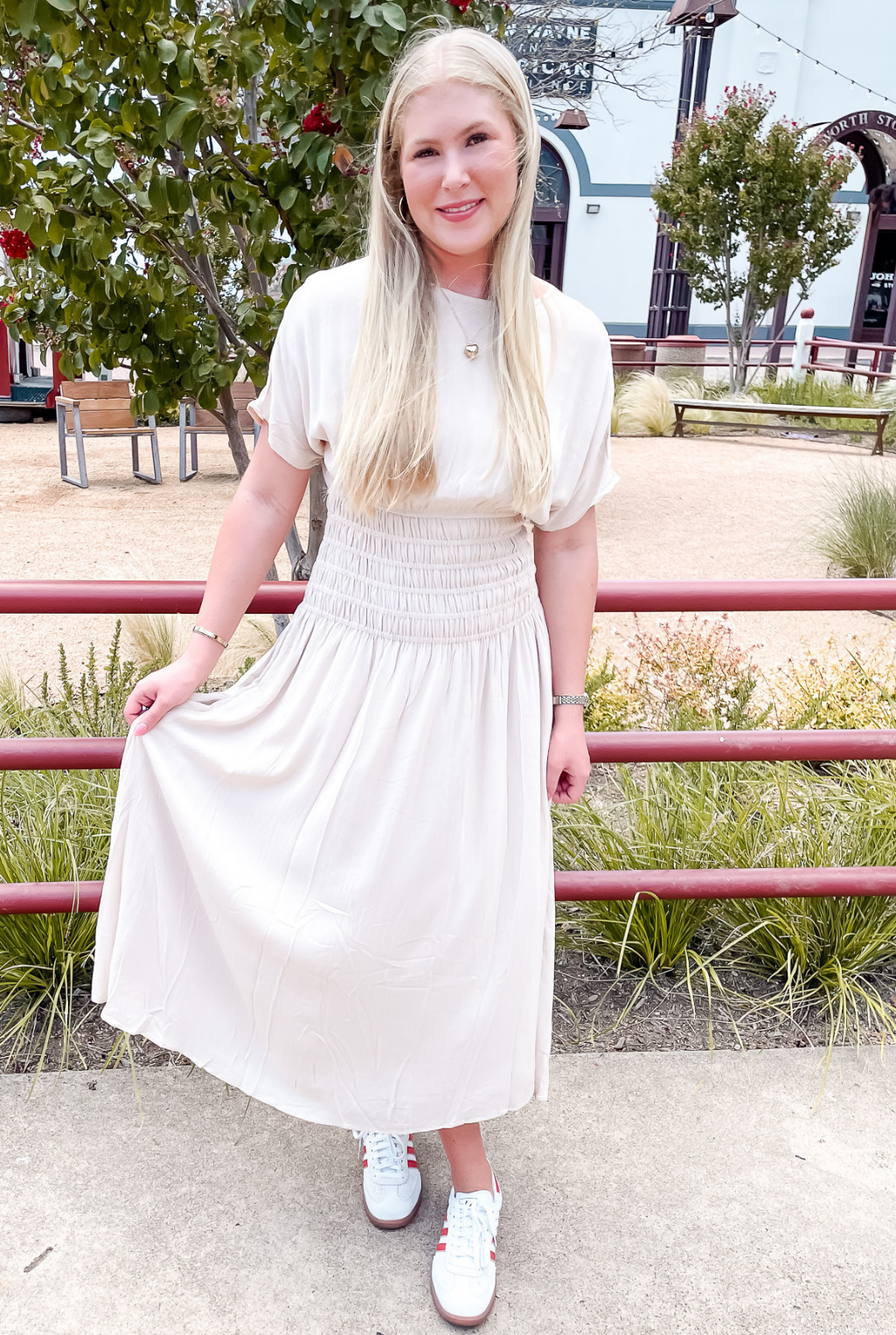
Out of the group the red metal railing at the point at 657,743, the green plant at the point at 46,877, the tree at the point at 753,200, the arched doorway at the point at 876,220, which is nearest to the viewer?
the red metal railing at the point at 657,743

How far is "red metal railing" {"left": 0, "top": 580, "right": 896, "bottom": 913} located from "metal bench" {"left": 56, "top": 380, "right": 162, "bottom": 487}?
774 centimetres

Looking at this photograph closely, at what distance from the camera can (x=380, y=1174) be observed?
1.95 metres

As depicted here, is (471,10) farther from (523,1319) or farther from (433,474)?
(523,1319)

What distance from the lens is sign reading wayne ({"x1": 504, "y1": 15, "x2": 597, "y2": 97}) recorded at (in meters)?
12.5

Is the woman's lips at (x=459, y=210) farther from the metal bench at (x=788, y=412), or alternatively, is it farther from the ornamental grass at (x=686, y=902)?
the metal bench at (x=788, y=412)

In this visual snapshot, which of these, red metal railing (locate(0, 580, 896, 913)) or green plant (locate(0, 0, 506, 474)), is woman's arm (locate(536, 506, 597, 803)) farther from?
green plant (locate(0, 0, 506, 474))

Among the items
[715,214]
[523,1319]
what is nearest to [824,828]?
[523,1319]

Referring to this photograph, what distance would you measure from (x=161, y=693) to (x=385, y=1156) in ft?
2.96

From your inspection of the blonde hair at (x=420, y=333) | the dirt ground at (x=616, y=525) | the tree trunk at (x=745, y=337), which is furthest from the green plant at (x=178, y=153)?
the tree trunk at (x=745, y=337)

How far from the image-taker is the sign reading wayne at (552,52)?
1248 cm

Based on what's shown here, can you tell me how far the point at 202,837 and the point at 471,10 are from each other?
87.4 inches

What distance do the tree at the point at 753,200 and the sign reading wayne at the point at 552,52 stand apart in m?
1.89

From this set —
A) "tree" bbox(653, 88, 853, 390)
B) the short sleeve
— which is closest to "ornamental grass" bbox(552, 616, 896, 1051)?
the short sleeve

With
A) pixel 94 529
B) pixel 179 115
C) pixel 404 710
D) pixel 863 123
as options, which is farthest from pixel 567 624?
pixel 863 123
